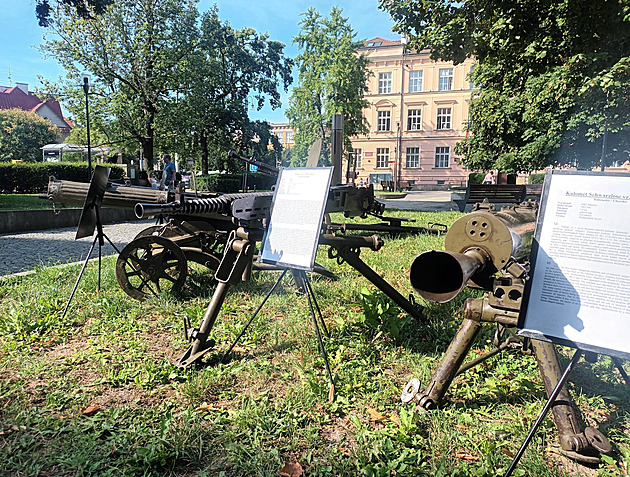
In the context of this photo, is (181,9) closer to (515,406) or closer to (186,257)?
(186,257)

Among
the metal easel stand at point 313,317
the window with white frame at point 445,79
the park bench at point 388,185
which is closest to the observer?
the metal easel stand at point 313,317

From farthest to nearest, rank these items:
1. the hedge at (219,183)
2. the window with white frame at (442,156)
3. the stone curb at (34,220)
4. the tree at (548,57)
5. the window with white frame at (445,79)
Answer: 1. the window with white frame at (442,156)
2. the window with white frame at (445,79)
3. the hedge at (219,183)
4. the stone curb at (34,220)
5. the tree at (548,57)

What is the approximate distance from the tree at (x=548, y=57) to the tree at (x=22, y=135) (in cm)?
4052

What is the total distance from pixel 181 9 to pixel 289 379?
26060 millimetres

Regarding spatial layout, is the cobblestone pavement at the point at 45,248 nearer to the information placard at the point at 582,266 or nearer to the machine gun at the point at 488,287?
the machine gun at the point at 488,287

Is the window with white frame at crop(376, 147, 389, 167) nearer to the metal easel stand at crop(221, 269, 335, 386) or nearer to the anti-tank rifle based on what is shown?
the anti-tank rifle

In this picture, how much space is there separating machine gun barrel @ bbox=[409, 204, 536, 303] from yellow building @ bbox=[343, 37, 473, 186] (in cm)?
4304

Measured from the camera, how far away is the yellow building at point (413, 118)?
148ft

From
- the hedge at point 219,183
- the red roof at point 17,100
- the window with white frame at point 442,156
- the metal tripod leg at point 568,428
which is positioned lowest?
the metal tripod leg at point 568,428

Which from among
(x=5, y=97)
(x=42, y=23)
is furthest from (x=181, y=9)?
(x=5, y=97)

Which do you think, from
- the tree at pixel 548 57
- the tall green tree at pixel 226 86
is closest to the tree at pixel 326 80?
the tall green tree at pixel 226 86

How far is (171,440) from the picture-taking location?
2.35m

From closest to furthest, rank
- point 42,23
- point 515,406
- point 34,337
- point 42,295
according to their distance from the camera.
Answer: point 515,406 < point 34,337 < point 42,295 < point 42,23

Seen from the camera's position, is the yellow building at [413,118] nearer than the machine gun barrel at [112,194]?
No
